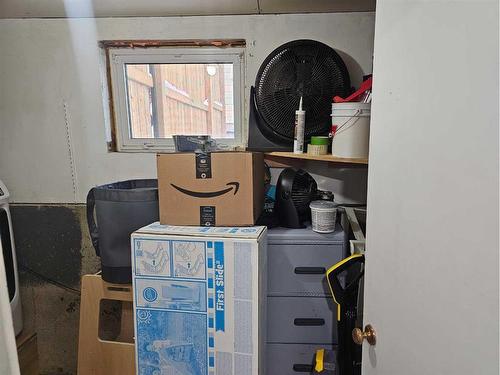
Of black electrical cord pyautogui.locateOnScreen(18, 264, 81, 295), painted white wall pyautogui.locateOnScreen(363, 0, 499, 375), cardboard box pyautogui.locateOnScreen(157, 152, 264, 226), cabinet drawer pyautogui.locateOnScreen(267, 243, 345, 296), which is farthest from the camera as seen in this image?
black electrical cord pyautogui.locateOnScreen(18, 264, 81, 295)

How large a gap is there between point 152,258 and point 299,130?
85 cm

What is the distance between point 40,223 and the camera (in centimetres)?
184

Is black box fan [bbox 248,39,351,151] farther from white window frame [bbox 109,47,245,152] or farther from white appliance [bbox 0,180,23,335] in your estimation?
white appliance [bbox 0,180,23,335]

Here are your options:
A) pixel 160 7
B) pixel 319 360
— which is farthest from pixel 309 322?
pixel 160 7

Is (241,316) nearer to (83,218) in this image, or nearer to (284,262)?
(284,262)

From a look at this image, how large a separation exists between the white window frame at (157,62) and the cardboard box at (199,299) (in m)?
0.69

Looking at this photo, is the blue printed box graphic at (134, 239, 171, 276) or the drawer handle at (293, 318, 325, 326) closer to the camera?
the blue printed box graphic at (134, 239, 171, 276)

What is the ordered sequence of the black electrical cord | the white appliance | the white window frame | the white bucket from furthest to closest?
the black electrical cord → the white window frame → the white appliance → the white bucket

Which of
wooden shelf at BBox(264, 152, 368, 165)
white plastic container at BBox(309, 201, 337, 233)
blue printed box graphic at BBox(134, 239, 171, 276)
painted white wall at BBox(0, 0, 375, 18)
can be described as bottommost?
blue printed box graphic at BBox(134, 239, 171, 276)

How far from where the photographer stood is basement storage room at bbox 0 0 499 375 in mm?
546

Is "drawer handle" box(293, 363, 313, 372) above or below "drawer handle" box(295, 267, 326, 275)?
below

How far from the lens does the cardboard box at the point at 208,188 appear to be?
1291 millimetres

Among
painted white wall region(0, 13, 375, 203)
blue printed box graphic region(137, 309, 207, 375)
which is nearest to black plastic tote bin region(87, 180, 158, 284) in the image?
blue printed box graphic region(137, 309, 207, 375)

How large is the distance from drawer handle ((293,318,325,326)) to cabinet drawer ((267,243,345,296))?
118 millimetres
